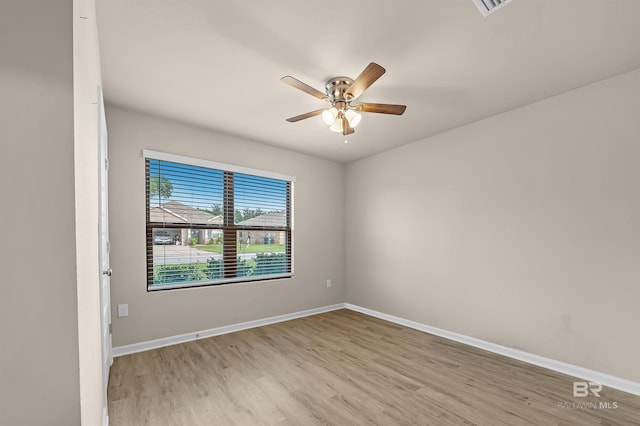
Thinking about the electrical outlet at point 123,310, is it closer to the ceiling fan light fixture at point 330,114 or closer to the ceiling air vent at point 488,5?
the ceiling fan light fixture at point 330,114

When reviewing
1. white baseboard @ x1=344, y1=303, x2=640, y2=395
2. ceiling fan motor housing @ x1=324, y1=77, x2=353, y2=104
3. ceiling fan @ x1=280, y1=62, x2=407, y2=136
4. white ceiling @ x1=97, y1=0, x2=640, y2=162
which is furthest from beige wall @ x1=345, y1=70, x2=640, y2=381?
ceiling fan motor housing @ x1=324, y1=77, x2=353, y2=104

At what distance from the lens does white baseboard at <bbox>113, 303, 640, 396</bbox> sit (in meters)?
2.42

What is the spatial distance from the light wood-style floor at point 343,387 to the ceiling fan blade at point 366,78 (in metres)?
2.36

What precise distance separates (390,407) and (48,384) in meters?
2.09

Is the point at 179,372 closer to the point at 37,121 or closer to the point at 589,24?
the point at 37,121

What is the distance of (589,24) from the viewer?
6.10ft

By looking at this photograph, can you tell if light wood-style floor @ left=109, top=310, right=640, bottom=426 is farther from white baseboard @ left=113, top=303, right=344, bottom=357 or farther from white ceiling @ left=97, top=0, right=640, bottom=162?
white ceiling @ left=97, top=0, right=640, bottom=162

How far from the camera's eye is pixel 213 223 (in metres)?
3.69

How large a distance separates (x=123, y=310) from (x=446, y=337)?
364 centimetres

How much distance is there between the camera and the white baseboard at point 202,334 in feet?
9.84

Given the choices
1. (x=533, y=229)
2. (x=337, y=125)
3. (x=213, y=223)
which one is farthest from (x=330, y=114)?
(x=533, y=229)

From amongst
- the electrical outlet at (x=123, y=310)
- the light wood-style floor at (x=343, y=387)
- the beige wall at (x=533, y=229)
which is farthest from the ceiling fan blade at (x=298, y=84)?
the electrical outlet at (x=123, y=310)

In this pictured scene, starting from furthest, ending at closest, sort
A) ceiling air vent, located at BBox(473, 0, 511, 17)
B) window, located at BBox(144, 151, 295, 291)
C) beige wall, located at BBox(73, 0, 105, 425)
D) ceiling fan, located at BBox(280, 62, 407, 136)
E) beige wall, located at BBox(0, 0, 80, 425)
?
window, located at BBox(144, 151, 295, 291)
ceiling fan, located at BBox(280, 62, 407, 136)
ceiling air vent, located at BBox(473, 0, 511, 17)
beige wall, located at BBox(73, 0, 105, 425)
beige wall, located at BBox(0, 0, 80, 425)

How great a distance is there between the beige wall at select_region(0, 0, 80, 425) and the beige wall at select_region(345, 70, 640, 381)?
349cm
